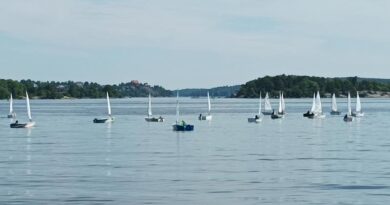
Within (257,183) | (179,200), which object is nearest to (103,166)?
(257,183)

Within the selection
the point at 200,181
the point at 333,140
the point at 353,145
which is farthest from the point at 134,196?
the point at 333,140

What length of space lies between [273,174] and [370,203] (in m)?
13.1

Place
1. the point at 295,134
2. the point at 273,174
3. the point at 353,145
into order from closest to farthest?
the point at 273,174
the point at 353,145
the point at 295,134

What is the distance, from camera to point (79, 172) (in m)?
55.6

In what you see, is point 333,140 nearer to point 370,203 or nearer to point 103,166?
point 103,166

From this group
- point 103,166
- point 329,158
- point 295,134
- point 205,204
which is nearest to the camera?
point 205,204

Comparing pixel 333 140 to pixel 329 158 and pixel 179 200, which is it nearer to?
pixel 329 158

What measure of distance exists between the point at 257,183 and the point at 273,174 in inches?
194

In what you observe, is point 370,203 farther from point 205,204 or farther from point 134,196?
point 134,196

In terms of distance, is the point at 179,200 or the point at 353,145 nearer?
the point at 179,200

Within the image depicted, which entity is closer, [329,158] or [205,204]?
[205,204]

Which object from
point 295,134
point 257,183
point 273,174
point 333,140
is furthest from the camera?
point 295,134

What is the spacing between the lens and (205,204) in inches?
1638

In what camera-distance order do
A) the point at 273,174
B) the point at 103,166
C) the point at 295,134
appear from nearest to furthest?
the point at 273,174 < the point at 103,166 < the point at 295,134
